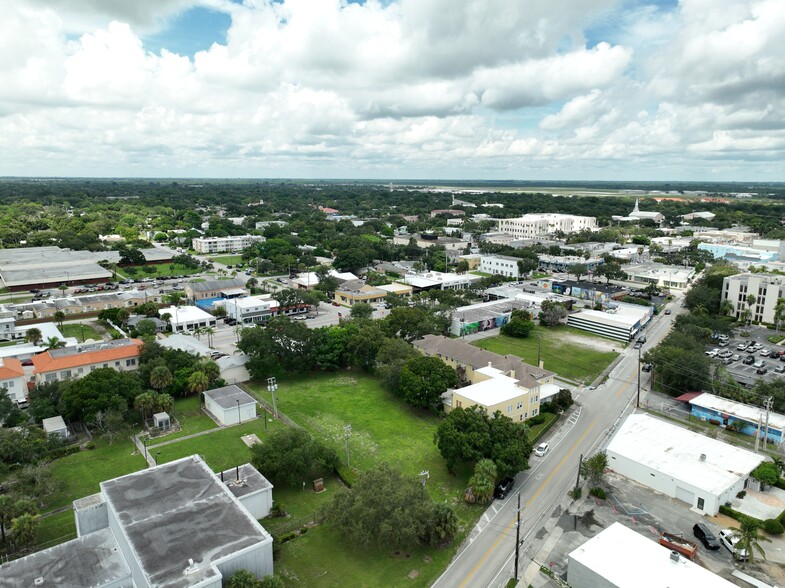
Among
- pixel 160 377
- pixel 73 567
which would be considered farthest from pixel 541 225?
pixel 73 567

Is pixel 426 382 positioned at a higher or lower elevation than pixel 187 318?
higher

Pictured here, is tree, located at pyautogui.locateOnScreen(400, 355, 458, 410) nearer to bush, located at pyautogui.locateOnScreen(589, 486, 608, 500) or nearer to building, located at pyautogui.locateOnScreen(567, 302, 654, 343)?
bush, located at pyautogui.locateOnScreen(589, 486, 608, 500)

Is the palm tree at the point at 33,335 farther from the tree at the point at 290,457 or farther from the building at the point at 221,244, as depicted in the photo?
the building at the point at 221,244

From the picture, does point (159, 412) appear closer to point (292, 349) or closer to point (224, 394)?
point (224, 394)

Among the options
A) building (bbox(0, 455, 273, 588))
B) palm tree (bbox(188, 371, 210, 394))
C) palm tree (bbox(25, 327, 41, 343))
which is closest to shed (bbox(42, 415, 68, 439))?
palm tree (bbox(188, 371, 210, 394))

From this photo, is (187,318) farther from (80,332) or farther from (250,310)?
(80,332)

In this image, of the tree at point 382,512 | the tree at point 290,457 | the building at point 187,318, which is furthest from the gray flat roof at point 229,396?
the building at point 187,318

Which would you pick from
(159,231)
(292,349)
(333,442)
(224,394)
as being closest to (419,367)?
(333,442)
